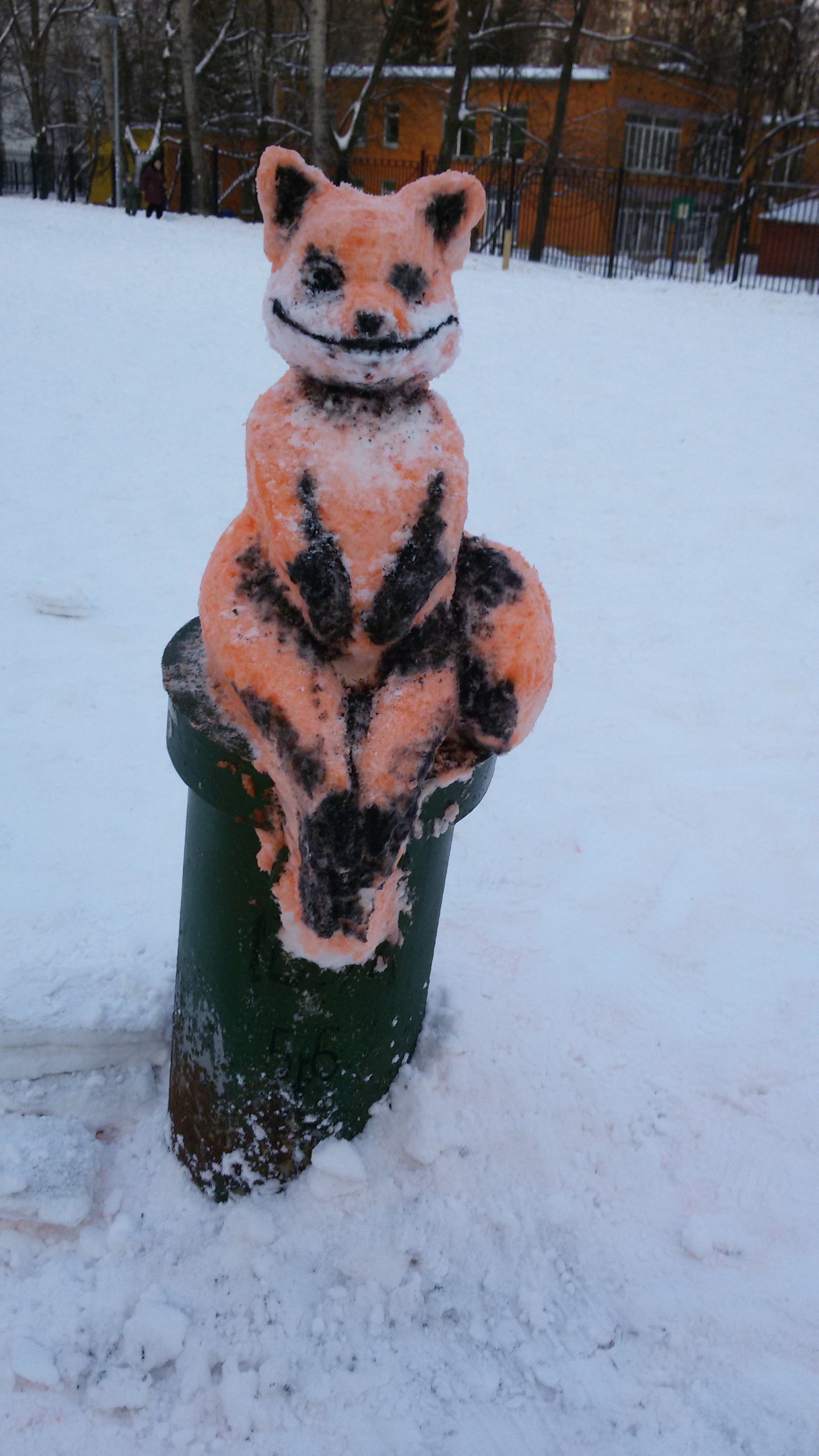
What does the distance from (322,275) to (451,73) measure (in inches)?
1095

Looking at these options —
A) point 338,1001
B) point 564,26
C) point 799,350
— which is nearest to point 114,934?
point 338,1001

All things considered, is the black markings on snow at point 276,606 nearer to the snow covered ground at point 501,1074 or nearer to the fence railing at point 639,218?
the snow covered ground at point 501,1074

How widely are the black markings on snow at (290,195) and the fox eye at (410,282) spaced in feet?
0.67

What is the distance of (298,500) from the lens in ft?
5.71

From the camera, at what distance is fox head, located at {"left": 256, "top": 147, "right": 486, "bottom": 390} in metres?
1.71

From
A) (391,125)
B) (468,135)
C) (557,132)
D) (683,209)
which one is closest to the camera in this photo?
(557,132)

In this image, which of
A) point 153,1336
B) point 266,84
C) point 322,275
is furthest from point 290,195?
point 266,84

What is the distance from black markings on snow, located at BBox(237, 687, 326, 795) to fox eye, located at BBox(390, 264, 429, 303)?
2.26 ft

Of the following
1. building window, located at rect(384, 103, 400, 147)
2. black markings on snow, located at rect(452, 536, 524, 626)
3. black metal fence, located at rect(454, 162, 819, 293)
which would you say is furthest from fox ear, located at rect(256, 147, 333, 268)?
building window, located at rect(384, 103, 400, 147)

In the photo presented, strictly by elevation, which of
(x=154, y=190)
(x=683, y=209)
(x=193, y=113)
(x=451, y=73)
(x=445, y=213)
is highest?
(x=451, y=73)

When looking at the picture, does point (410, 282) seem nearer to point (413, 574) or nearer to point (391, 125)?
point (413, 574)

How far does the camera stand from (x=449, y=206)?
5.99ft

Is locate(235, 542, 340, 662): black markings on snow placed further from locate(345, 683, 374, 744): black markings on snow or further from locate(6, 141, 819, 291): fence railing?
locate(6, 141, 819, 291): fence railing

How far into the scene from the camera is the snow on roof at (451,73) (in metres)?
24.9
